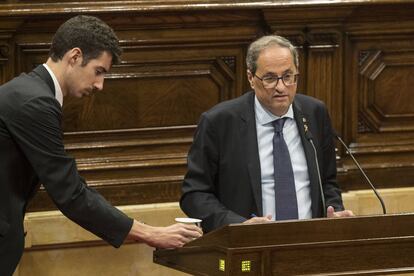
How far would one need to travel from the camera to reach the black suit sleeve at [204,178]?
4.83 metres

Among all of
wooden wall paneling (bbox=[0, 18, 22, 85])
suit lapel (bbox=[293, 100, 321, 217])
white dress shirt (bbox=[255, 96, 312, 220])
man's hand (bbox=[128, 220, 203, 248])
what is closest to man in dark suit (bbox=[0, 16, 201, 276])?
man's hand (bbox=[128, 220, 203, 248])

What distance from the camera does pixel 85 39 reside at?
4.40 m

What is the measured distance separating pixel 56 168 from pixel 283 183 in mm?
1079

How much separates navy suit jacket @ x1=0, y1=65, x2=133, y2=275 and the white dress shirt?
2.49 feet

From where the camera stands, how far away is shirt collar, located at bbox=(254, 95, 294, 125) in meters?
4.99

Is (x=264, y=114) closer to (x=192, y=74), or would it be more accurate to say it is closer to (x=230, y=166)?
(x=230, y=166)

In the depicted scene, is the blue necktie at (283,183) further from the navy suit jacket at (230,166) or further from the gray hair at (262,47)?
the gray hair at (262,47)

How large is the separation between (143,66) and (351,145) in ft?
4.50

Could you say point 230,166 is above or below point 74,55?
below

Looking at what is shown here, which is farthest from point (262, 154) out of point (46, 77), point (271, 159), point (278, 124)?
point (46, 77)

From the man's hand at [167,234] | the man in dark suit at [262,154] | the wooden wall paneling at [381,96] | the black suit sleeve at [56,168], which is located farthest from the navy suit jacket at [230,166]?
the wooden wall paneling at [381,96]

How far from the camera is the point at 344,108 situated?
686 cm

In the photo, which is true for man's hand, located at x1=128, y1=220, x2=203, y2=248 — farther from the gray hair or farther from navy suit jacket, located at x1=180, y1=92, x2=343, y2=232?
the gray hair

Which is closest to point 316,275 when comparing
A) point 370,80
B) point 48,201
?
point 48,201
